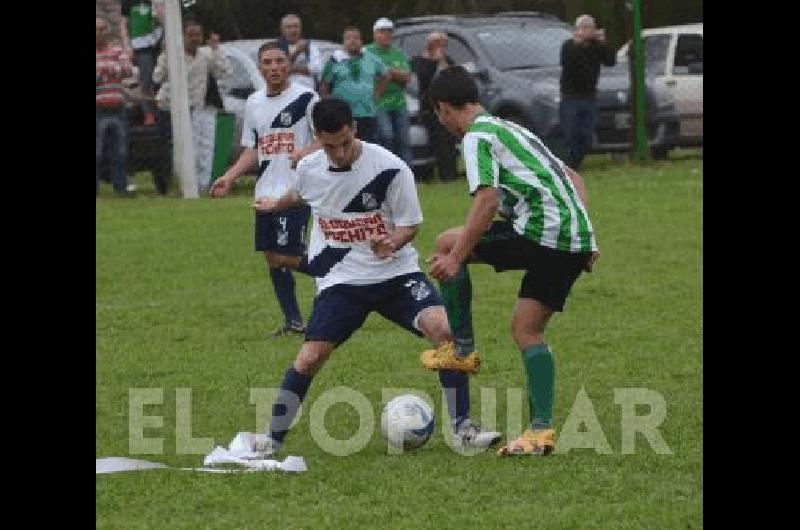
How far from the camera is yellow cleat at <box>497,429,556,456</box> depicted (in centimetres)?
823

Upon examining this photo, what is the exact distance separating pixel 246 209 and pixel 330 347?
37.4ft

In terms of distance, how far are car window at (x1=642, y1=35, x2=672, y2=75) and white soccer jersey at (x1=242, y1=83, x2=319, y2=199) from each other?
12.4m

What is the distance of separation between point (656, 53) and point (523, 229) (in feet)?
54.7

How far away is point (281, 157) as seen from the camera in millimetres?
12453

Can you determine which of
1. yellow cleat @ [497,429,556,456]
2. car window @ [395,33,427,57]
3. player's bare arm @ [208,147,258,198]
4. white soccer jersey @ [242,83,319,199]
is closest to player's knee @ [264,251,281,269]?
white soccer jersey @ [242,83,319,199]

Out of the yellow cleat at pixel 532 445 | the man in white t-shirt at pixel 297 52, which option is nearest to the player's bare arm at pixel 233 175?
the yellow cleat at pixel 532 445

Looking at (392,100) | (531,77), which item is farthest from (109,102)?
(531,77)

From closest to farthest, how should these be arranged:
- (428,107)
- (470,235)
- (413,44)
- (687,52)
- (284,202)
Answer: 1. (470,235)
2. (284,202)
3. (428,107)
4. (413,44)
5. (687,52)

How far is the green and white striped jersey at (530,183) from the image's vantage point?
26.8ft

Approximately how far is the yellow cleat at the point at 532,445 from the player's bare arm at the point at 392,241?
983mm

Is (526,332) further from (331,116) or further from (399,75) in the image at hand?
(399,75)

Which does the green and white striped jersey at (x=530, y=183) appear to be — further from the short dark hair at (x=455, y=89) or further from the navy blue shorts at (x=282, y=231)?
the navy blue shorts at (x=282, y=231)
